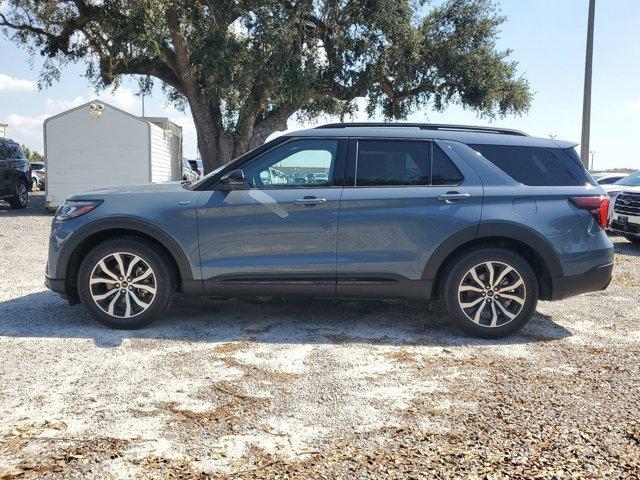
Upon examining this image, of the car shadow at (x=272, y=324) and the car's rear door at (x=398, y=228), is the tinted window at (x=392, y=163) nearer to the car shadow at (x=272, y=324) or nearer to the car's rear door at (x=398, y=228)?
the car's rear door at (x=398, y=228)

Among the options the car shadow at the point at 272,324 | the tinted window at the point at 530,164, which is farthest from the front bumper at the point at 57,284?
the tinted window at the point at 530,164

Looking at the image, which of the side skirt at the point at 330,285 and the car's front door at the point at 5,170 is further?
the car's front door at the point at 5,170

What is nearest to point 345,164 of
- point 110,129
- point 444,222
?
point 444,222

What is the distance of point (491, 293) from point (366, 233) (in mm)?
1188

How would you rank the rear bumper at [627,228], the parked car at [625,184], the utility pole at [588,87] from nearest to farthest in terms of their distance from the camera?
the rear bumper at [627,228] < the parked car at [625,184] < the utility pole at [588,87]

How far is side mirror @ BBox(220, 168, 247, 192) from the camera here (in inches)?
186

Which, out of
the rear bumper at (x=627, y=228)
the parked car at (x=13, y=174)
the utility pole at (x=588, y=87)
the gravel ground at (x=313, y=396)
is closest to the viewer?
the gravel ground at (x=313, y=396)

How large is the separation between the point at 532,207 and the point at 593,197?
1.73ft

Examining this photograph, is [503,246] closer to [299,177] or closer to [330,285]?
[330,285]

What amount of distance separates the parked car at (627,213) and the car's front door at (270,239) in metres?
8.08

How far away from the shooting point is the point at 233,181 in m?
4.73

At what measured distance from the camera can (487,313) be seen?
187 inches

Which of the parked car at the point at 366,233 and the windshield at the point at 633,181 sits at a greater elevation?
→ the windshield at the point at 633,181

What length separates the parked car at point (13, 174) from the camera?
15.9 m
